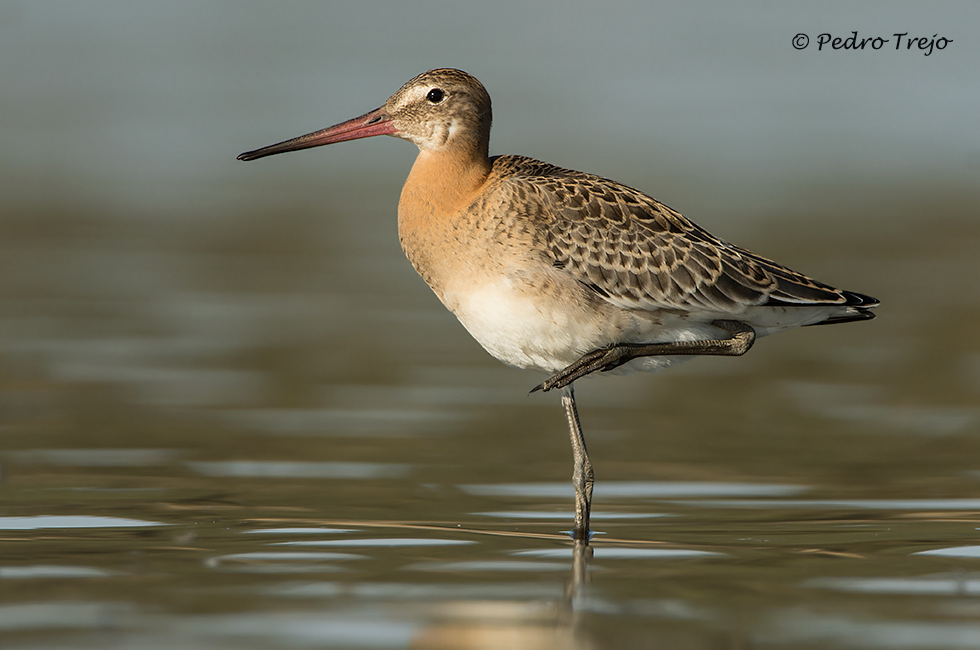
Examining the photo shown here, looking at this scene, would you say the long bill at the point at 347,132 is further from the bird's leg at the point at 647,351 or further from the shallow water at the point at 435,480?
the shallow water at the point at 435,480

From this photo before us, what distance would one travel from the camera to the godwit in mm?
9039

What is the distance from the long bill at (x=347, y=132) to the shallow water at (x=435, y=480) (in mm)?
2038

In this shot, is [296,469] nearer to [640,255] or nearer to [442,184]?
[442,184]

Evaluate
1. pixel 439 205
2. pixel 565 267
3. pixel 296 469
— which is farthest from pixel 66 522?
pixel 565 267

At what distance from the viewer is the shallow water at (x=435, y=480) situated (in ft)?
22.7

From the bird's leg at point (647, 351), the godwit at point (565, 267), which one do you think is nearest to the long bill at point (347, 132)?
the godwit at point (565, 267)

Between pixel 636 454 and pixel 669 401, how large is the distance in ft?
7.67

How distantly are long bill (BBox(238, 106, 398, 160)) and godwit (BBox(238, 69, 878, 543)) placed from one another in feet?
0.04

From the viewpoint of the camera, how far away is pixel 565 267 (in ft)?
29.9

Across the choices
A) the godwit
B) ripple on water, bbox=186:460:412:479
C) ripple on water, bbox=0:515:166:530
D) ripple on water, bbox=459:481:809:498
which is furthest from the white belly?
ripple on water, bbox=0:515:166:530

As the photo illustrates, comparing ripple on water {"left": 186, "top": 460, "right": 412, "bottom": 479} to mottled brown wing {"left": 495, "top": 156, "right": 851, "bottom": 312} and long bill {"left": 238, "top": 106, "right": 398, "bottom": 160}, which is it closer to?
long bill {"left": 238, "top": 106, "right": 398, "bottom": 160}

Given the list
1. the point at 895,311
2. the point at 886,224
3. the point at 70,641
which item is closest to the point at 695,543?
the point at 70,641

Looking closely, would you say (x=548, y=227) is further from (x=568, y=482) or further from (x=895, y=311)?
(x=895, y=311)

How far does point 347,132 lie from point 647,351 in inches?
90.4
